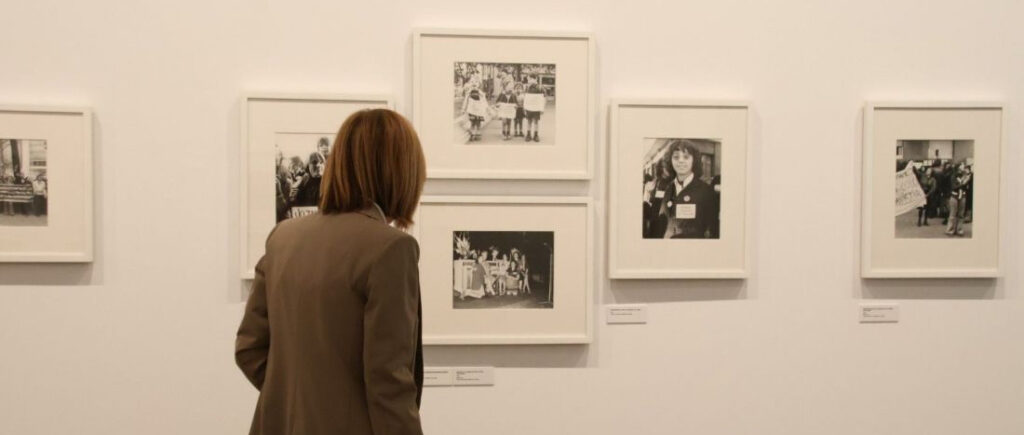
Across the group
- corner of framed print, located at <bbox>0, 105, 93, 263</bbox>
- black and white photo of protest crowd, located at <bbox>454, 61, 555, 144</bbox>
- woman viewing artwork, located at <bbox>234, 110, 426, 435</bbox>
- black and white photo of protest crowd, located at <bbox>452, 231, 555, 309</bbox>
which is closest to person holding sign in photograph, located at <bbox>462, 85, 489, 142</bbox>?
black and white photo of protest crowd, located at <bbox>454, 61, 555, 144</bbox>

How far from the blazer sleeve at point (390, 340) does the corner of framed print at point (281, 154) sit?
1.42 metres

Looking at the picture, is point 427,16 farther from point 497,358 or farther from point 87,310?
point 87,310

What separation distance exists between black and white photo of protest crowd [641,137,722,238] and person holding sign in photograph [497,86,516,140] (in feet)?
2.08

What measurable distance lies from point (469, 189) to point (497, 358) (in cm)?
76

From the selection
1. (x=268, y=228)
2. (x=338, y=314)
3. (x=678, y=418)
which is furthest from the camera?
(x=678, y=418)

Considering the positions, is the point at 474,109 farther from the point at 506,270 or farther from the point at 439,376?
the point at 439,376

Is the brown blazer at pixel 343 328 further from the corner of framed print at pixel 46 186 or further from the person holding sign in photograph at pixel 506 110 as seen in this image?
the corner of framed print at pixel 46 186

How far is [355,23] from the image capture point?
3.56 metres

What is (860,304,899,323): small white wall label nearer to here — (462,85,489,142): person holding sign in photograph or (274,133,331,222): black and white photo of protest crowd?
(462,85,489,142): person holding sign in photograph

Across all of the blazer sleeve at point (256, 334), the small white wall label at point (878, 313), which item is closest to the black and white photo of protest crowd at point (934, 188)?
the small white wall label at point (878, 313)

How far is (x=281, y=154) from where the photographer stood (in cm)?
348

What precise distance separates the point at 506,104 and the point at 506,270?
0.73m

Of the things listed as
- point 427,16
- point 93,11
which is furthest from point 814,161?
point 93,11

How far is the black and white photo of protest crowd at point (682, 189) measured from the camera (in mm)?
3639
